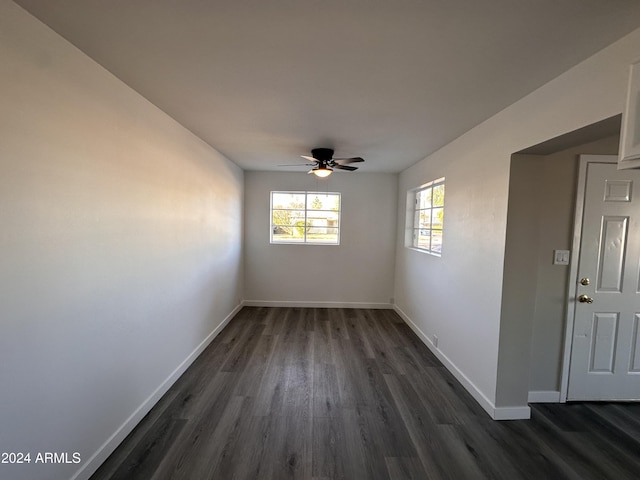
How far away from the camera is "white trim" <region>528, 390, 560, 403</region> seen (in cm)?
252

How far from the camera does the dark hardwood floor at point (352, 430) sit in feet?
5.92

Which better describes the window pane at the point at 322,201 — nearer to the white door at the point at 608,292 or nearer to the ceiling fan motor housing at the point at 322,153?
the ceiling fan motor housing at the point at 322,153

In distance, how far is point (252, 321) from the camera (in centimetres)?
445

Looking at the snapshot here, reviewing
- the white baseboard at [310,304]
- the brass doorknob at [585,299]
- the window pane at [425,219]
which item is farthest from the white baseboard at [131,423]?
the brass doorknob at [585,299]

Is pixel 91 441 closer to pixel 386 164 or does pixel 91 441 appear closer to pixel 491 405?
pixel 491 405

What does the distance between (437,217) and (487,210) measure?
1.21m

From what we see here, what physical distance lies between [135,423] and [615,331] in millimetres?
3976

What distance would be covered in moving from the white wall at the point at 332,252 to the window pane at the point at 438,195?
1.37m

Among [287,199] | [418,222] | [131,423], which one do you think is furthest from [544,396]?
[287,199]

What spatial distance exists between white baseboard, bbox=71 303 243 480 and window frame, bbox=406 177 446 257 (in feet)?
10.00

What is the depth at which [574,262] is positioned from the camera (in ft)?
7.88

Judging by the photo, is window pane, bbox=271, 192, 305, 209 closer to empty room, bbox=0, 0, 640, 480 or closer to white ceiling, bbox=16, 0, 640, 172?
empty room, bbox=0, 0, 640, 480

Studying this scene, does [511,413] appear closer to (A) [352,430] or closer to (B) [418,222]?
(A) [352,430]

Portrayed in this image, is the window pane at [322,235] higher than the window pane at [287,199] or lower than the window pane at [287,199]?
lower
